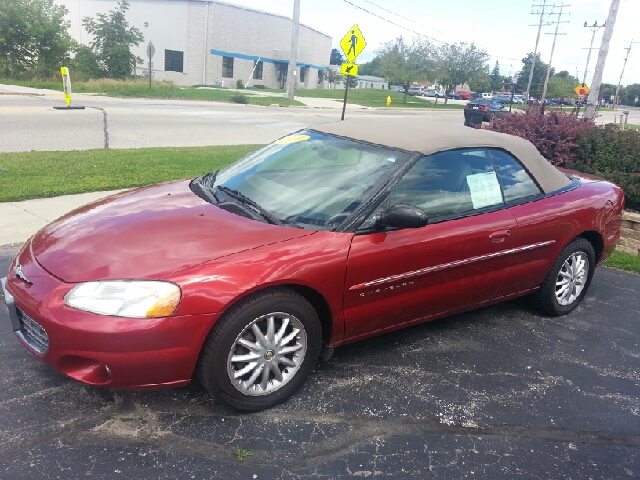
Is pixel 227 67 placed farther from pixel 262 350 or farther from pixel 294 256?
pixel 262 350

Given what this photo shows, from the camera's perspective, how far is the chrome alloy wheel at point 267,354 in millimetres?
2934

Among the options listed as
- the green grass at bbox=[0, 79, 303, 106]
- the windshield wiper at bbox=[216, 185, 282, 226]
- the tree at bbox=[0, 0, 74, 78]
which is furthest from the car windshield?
the tree at bbox=[0, 0, 74, 78]

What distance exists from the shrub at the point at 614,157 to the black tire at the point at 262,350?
5.72 meters

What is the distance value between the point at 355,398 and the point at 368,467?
1.97 feet

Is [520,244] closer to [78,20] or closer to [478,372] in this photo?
[478,372]

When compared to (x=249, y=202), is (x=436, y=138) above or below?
above

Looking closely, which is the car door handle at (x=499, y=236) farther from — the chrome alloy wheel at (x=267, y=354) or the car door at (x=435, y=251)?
the chrome alloy wheel at (x=267, y=354)

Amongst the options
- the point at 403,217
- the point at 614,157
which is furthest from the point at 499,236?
the point at 614,157

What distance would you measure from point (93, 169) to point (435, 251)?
691cm

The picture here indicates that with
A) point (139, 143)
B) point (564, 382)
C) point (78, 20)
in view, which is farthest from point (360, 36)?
point (78, 20)

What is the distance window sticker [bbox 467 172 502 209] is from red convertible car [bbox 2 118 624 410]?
0.4 inches

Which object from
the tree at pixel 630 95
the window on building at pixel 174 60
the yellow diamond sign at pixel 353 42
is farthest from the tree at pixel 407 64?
the tree at pixel 630 95

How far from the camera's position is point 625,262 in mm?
6410

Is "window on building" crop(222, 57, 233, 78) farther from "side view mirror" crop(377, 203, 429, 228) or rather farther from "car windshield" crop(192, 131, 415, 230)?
"side view mirror" crop(377, 203, 429, 228)
